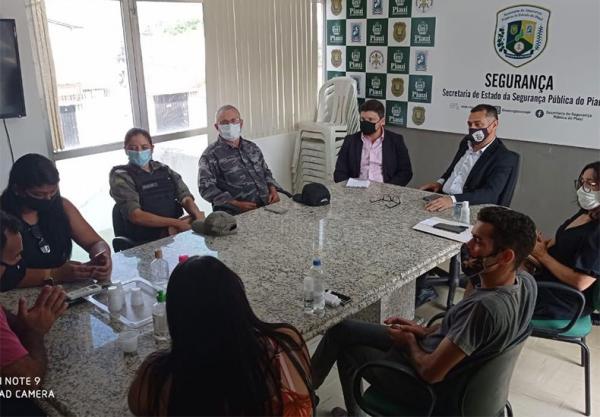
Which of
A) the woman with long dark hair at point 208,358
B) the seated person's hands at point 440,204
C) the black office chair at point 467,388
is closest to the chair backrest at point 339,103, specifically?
the seated person's hands at point 440,204

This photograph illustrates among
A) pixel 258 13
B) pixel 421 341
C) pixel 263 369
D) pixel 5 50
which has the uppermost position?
pixel 258 13

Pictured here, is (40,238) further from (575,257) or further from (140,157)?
(575,257)

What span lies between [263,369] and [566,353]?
2178mm

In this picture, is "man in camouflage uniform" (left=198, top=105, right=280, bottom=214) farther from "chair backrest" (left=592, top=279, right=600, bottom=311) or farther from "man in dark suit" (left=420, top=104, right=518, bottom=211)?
"chair backrest" (left=592, top=279, right=600, bottom=311)

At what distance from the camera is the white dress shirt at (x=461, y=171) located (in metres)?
3.29

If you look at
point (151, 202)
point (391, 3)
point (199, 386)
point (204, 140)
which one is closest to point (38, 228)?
point (151, 202)

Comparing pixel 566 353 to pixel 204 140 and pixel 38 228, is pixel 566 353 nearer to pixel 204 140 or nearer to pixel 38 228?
pixel 38 228

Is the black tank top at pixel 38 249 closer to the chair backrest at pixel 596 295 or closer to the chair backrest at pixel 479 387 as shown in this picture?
the chair backrest at pixel 479 387

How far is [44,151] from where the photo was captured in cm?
328

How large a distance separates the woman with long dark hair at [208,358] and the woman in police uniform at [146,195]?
5.59ft

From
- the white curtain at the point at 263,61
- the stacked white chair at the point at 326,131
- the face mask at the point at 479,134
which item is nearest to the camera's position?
the face mask at the point at 479,134

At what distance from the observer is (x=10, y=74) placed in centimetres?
292

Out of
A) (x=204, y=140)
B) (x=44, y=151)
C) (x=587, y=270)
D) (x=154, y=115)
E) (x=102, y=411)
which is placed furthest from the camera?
(x=204, y=140)

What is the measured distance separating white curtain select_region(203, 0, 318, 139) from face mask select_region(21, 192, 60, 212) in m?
2.06
